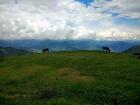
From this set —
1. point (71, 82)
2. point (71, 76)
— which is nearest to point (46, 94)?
point (71, 82)

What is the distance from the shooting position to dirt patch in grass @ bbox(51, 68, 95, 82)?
5378 cm

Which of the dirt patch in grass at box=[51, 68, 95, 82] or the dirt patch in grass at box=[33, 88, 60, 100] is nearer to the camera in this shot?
the dirt patch in grass at box=[33, 88, 60, 100]

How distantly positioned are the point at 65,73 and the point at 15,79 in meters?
10.2

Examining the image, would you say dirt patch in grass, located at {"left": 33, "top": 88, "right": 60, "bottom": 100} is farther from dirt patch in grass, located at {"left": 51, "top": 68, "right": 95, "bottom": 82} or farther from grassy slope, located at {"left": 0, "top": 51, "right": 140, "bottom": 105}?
dirt patch in grass, located at {"left": 51, "top": 68, "right": 95, "bottom": 82}

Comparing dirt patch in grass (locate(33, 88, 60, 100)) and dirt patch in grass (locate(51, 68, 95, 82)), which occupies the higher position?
dirt patch in grass (locate(51, 68, 95, 82))

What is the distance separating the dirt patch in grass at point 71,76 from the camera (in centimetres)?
A: 5378

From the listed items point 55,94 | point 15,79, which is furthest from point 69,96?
point 15,79

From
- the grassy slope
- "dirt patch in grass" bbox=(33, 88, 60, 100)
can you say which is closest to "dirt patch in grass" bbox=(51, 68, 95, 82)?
the grassy slope

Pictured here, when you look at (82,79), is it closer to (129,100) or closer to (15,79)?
(15,79)

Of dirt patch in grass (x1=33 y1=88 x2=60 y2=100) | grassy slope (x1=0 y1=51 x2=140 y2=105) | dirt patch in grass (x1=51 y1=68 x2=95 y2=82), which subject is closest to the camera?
grassy slope (x1=0 y1=51 x2=140 y2=105)

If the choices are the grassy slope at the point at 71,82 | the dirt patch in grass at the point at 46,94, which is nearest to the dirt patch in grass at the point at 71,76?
the grassy slope at the point at 71,82

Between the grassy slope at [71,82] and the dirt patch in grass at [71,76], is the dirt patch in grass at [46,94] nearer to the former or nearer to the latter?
the grassy slope at [71,82]

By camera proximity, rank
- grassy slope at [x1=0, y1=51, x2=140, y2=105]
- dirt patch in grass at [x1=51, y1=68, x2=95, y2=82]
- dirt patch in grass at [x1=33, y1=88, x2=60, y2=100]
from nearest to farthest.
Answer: grassy slope at [x1=0, y1=51, x2=140, y2=105], dirt patch in grass at [x1=33, y1=88, x2=60, y2=100], dirt patch in grass at [x1=51, y1=68, x2=95, y2=82]

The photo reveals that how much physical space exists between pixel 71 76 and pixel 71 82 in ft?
20.3
